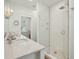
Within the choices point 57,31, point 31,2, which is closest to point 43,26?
point 57,31

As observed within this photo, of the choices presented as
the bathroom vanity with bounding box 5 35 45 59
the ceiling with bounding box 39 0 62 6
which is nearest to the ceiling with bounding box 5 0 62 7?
the ceiling with bounding box 39 0 62 6

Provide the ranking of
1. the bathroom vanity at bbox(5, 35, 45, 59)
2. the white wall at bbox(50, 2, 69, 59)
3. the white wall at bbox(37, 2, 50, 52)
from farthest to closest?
the white wall at bbox(50, 2, 69, 59)
the white wall at bbox(37, 2, 50, 52)
the bathroom vanity at bbox(5, 35, 45, 59)

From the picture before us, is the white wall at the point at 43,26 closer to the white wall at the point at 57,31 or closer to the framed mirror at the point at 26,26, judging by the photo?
the white wall at the point at 57,31

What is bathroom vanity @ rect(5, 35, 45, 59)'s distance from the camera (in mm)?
1390

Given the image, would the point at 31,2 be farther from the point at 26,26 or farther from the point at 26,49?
the point at 26,49

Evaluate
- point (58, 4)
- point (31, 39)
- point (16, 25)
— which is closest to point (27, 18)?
point (16, 25)

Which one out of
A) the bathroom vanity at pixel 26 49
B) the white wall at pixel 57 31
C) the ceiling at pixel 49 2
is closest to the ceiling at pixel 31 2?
the ceiling at pixel 49 2

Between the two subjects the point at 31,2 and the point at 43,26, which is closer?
the point at 31,2

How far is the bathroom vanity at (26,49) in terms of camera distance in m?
1.39

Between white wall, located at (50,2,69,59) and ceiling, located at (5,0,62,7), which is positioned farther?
white wall, located at (50,2,69,59)

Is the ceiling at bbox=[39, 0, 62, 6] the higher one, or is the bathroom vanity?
the ceiling at bbox=[39, 0, 62, 6]

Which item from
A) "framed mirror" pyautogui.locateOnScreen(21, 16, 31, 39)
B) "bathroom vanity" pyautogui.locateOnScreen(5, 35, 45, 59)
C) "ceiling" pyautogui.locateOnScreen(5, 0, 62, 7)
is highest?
"ceiling" pyautogui.locateOnScreen(5, 0, 62, 7)

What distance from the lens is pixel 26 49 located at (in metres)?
Answer: 1.48

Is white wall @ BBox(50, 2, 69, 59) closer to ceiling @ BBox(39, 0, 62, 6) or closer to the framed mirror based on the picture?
ceiling @ BBox(39, 0, 62, 6)
